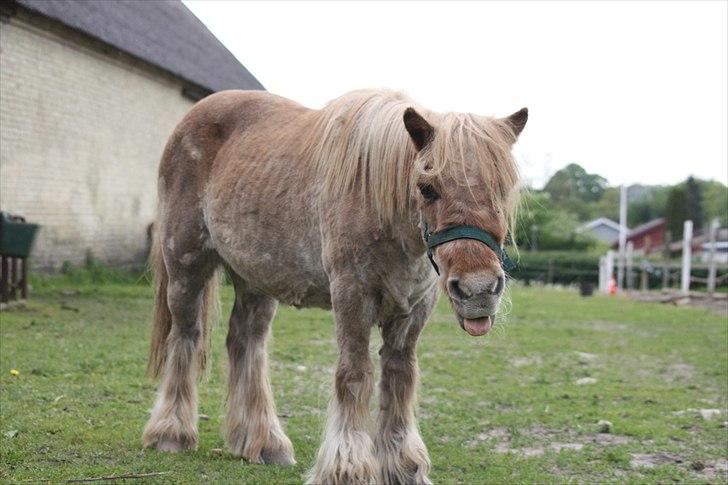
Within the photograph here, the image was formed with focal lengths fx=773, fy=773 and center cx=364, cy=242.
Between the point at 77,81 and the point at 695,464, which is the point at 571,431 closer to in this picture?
the point at 695,464

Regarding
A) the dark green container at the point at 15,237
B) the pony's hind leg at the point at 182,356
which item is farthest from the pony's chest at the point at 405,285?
the dark green container at the point at 15,237

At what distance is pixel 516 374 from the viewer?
28.1ft

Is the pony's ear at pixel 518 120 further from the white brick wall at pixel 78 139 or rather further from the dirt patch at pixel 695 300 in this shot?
the dirt patch at pixel 695 300

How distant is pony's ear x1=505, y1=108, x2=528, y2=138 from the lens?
360cm

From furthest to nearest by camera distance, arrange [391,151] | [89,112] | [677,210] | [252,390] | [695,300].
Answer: [677,210]
[695,300]
[89,112]
[252,390]
[391,151]

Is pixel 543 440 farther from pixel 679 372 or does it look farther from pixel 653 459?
pixel 679 372

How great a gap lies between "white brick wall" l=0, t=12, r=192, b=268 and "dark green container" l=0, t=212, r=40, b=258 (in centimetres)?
351

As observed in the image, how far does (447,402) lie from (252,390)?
245 cm

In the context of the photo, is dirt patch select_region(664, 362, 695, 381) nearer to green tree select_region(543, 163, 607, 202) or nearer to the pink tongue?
the pink tongue

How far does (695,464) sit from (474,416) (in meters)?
1.81

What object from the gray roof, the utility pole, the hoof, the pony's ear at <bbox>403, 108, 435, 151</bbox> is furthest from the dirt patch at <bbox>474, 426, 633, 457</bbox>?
the utility pole

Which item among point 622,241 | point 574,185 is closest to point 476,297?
point 622,241

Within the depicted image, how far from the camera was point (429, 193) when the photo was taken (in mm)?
3316

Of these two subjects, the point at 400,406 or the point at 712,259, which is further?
the point at 712,259
